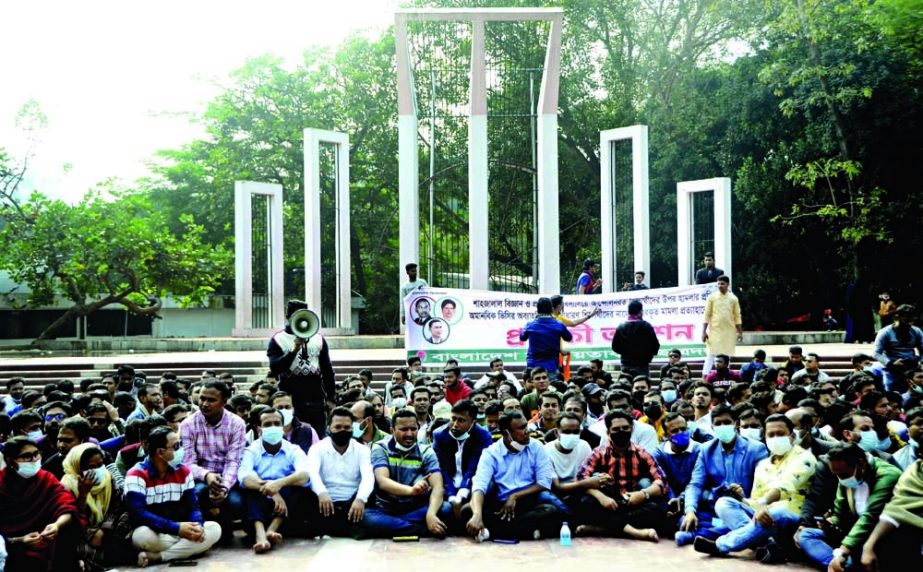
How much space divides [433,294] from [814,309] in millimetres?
18227

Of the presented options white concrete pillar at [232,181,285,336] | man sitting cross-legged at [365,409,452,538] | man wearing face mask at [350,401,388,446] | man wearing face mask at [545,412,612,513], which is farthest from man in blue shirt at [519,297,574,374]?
white concrete pillar at [232,181,285,336]

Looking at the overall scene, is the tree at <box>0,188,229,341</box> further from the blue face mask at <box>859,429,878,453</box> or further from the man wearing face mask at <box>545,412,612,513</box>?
the blue face mask at <box>859,429,878,453</box>

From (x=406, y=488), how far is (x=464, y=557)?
2.95 ft

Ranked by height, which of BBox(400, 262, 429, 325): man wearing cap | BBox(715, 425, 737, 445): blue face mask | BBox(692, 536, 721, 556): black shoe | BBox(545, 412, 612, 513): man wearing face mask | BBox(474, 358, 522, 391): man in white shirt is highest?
BBox(400, 262, 429, 325): man wearing cap

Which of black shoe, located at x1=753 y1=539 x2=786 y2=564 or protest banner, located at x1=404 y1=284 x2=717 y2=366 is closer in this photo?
black shoe, located at x1=753 y1=539 x2=786 y2=564

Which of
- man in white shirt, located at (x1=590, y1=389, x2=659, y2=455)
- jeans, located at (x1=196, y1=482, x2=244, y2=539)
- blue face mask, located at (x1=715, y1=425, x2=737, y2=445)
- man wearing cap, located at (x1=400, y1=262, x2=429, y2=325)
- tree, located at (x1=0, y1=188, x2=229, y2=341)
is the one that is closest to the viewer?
blue face mask, located at (x1=715, y1=425, x2=737, y2=445)

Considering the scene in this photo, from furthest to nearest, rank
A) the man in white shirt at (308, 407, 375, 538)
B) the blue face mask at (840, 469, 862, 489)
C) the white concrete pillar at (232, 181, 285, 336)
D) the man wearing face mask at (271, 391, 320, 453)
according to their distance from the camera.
A: the white concrete pillar at (232, 181, 285, 336), the man wearing face mask at (271, 391, 320, 453), the man in white shirt at (308, 407, 375, 538), the blue face mask at (840, 469, 862, 489)

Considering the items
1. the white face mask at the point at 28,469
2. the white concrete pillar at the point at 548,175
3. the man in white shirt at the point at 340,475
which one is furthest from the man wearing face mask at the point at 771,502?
the white concrete pillar at the point at 548,175

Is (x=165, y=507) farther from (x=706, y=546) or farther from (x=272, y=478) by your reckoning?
(x=706, y=546)

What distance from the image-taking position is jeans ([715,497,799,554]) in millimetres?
7277

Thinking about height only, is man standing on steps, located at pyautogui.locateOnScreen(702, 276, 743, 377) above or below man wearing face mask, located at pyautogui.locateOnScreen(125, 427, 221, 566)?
above

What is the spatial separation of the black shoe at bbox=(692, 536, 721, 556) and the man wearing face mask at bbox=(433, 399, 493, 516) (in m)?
2.01

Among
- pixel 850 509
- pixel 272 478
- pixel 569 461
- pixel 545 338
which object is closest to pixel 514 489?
pixel 569 461

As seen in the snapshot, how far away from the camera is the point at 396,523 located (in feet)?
27.2
